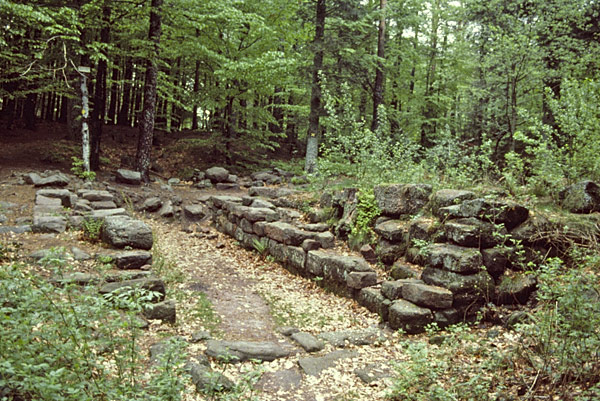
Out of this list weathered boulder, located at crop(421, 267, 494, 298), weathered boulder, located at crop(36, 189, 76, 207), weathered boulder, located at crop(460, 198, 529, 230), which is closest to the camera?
weathered boulder, located at crop(421, 267, 494, 298)

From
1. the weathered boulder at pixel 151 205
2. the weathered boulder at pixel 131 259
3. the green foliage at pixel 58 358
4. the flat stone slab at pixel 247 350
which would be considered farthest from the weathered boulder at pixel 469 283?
the weathered boulder at pixel 151 205

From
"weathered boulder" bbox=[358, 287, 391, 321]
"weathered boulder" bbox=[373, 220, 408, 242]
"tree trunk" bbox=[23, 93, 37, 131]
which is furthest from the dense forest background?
"weathered boulder" bbox=[358, 287, 391, 321]

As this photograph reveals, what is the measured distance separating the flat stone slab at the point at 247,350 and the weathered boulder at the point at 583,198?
4.96 metres

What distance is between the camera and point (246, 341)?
4.82m

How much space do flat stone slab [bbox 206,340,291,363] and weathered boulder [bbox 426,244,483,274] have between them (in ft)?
8.39

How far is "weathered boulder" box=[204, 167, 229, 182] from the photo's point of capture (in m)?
14.7

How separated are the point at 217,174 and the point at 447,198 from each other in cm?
996

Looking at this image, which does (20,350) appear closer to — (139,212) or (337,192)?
(337,192)

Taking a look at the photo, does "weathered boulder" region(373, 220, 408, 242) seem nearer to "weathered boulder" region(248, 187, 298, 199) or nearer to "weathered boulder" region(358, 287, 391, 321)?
"weathered boulder" region(358, 287, 391, 321)

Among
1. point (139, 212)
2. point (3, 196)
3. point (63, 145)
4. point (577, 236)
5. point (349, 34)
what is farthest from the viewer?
point (349, 34)

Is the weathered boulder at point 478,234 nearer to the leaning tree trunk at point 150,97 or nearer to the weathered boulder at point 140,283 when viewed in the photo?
the weathered boulder at point 140,283

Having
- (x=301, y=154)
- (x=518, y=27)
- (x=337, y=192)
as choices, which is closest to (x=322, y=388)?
(x=337, y=192)

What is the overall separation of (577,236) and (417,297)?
2308 mm

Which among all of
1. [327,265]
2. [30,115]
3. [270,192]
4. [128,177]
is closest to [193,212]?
[270,192]
